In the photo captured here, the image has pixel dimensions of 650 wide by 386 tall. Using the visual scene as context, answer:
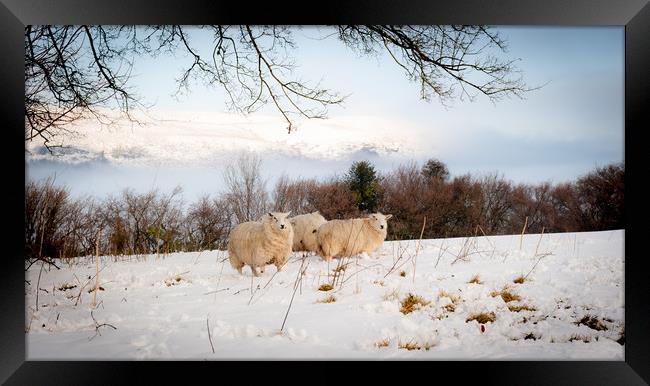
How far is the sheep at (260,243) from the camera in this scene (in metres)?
4.41

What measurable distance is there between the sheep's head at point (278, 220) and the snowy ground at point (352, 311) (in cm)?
54

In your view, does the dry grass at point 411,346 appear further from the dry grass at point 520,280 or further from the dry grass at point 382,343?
the dry grass at point 520,280

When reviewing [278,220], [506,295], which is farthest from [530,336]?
[278,220]

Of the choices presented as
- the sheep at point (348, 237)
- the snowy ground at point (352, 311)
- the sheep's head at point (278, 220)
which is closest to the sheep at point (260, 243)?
the sheep's head at point (278, 220)

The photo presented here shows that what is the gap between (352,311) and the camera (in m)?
3.23

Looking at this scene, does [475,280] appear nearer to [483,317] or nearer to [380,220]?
[483,317]

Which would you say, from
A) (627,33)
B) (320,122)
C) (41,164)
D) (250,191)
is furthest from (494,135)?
(41,164)

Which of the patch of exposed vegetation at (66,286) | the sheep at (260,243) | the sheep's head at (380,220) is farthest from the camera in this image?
the sheep's head at (380,220)

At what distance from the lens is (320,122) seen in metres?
3.81

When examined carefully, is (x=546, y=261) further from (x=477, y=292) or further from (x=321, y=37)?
(x=321, y=37)

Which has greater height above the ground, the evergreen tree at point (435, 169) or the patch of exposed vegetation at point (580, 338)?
the evergreen tree at point (435, 169)

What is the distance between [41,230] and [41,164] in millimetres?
619

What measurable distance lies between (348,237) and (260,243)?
3.42 ft

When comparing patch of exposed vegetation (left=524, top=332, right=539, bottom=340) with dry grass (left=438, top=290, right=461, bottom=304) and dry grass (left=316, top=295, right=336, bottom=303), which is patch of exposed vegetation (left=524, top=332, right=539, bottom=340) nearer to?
dry grass (left=438, top=290, right=461, bottom=304)
